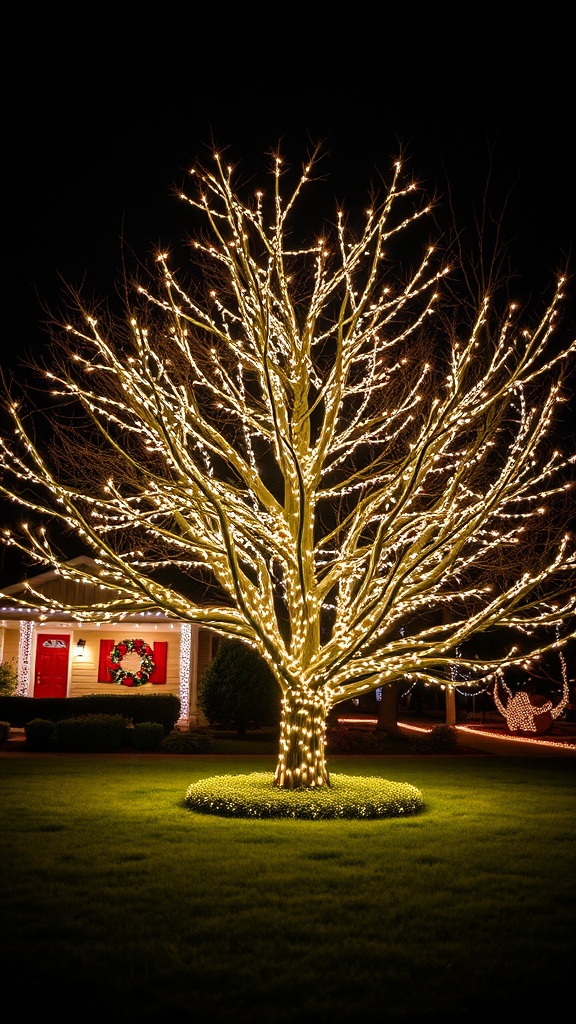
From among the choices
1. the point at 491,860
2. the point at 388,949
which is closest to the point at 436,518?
the point at 491,860

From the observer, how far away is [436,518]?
10.4 metres

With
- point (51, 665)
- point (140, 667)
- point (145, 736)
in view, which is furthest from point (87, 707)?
point (51, 665)

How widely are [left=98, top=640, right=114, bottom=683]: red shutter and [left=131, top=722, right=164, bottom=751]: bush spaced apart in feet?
20.2

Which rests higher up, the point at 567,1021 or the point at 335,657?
the point at 335,657

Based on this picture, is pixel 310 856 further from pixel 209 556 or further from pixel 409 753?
pixel 409 753

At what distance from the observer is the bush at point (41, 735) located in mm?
15734

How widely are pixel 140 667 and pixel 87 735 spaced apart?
268 inches

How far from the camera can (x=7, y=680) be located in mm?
20750

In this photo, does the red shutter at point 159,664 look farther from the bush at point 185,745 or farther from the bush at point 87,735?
the bush at point 87,735

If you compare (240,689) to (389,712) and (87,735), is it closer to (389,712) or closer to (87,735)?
(87,735)

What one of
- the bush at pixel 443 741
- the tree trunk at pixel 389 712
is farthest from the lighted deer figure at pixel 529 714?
the bush at pixel 443 741

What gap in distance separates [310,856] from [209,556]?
4.50 metres

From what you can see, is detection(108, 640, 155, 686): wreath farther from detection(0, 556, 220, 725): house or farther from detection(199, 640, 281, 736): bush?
detection(199, 640, 281, 736): bush

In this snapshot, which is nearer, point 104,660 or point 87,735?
point 87,735
